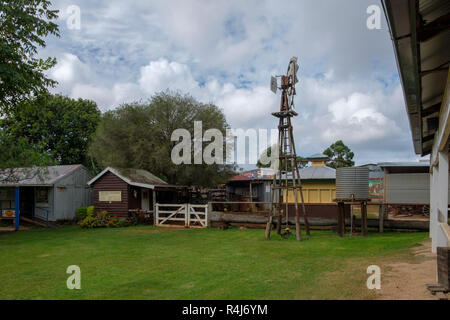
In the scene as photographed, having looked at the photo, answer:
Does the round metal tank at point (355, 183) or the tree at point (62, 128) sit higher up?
the tree at point (62, 128)

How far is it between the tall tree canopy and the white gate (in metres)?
3.31

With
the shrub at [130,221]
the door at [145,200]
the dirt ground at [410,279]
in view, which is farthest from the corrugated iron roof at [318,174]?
the dirt ground at [410,279]

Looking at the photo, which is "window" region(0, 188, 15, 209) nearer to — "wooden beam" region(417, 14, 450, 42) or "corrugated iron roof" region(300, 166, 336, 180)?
"corrugated iron roof" region(300, 166, 336, 180)

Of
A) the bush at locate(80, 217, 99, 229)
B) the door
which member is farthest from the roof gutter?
the door

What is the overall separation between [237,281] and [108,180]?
14.9m

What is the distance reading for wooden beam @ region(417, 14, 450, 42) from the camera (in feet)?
13.5

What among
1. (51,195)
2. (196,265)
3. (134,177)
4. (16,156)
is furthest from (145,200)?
(196,265)

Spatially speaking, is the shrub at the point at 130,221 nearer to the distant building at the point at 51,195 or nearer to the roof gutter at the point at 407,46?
the distant building at the point at 51,195

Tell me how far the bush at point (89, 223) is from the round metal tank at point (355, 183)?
12.5 meters

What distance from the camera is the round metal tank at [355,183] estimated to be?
13.9 meters

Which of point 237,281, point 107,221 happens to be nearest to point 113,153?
point 107,221

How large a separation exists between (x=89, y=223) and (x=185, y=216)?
198 inches

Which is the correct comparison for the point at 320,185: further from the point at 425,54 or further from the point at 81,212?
the point at 425,54
